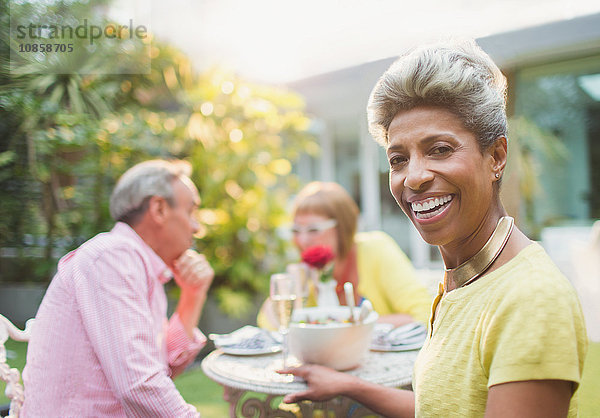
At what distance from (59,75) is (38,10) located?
1.13 feet

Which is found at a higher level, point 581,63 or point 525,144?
point 581,63

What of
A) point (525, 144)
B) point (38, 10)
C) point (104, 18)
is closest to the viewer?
point (38, 10)

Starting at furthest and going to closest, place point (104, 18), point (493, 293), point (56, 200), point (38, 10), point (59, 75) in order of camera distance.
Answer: point (56, 200) → point (104, 18) → point (59, 75) → point (38, 10) → point (493, 293)

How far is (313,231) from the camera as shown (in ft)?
10.2

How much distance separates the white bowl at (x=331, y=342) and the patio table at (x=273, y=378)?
0.07 metres

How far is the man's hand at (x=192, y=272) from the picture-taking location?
2371mm

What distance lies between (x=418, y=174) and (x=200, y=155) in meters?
4.56

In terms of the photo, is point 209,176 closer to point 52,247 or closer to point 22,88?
point 52,247

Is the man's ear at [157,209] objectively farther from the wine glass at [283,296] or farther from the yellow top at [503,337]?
the yellow top at [503,337]

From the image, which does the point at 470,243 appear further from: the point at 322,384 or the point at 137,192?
the point at 137,192

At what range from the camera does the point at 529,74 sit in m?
6.45

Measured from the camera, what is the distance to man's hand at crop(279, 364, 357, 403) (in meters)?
1.69

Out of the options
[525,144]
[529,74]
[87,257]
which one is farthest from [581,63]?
[87,257]

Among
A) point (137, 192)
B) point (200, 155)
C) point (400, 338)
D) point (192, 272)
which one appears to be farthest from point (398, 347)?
point (200, 155)
